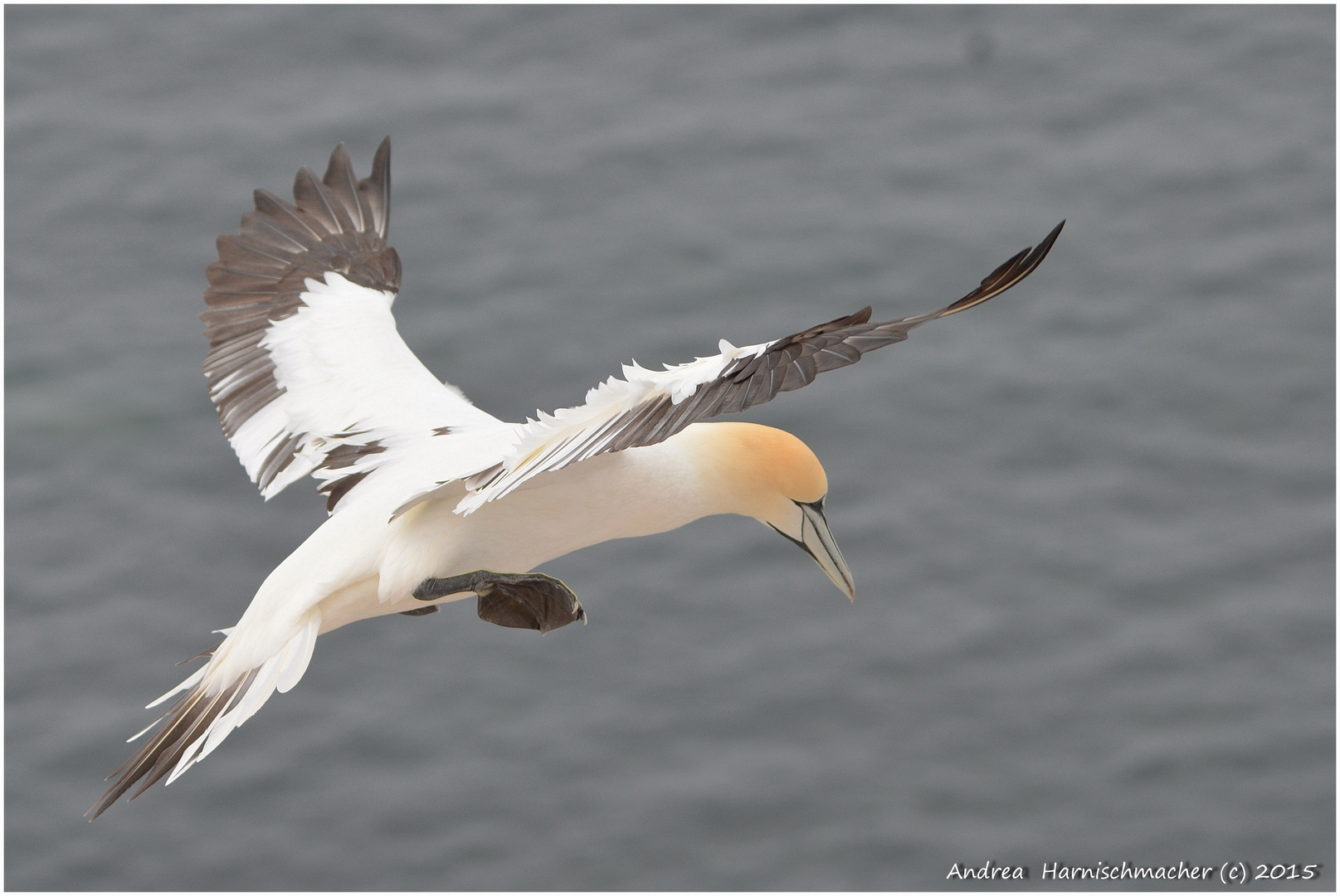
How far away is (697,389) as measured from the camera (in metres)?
6.25

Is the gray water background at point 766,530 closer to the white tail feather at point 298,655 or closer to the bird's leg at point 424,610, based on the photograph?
the bird's leg at point 424,610

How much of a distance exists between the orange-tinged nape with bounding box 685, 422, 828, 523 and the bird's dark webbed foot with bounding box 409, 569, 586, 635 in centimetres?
68

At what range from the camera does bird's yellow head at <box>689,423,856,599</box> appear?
7508 millimetres

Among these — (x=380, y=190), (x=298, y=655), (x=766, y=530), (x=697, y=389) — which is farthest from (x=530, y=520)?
(x=766, y=530)

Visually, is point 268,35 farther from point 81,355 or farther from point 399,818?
point 399,818

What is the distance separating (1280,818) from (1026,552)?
3394 millimetres

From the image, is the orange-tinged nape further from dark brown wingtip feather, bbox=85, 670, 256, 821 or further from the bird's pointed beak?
dark brown wingtip feather, bbox=85, 670, 256, 821

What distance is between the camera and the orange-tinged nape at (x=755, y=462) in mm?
7504

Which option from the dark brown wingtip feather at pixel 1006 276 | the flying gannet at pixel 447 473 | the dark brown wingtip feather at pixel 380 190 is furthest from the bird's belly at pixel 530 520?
the dark brown wingtip feather at pixel 380 190

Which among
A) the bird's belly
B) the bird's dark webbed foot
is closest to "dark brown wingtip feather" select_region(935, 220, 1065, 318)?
the bird's belly

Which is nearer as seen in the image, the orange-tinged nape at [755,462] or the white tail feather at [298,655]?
the white tail feather at [298,655]

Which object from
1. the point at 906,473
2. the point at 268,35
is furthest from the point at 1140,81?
the point at 268,35

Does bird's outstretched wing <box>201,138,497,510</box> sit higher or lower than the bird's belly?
higher

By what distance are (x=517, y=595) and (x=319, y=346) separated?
2.09m
